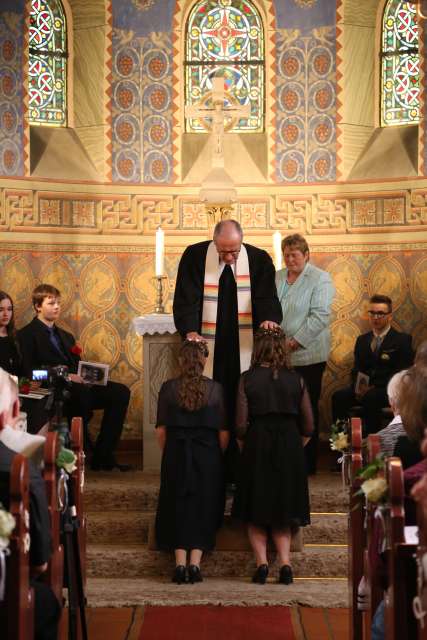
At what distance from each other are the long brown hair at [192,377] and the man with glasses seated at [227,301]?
31.5 inches

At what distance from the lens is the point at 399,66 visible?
1162 centimetres

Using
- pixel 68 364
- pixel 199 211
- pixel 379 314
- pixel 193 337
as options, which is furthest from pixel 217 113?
pixel 193 337

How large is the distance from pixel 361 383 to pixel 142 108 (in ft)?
13.2

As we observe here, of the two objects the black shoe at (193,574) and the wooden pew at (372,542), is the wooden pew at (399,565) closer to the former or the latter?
the wooden pew at (372,542)


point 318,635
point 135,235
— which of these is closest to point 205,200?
point 135,235

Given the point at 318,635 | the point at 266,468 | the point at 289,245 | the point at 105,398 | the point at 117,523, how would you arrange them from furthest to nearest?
the point at 105,398 → the point at 289,245 → the point at 117,523 → the point at 266,468 → the point at 318,635

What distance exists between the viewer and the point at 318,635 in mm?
6270

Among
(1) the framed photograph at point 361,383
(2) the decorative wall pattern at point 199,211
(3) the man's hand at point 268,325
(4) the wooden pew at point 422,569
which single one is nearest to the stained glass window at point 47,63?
(2) the decorative wall pattern at point 199,211

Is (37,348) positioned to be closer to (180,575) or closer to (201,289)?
(201,289)

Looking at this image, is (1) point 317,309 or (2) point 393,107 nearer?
(1) point 317,309

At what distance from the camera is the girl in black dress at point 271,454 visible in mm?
7352

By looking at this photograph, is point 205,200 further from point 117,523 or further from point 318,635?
point 318,635

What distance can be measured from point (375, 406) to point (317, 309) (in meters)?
0.92

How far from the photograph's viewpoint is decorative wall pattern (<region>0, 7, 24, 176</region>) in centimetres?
1119
